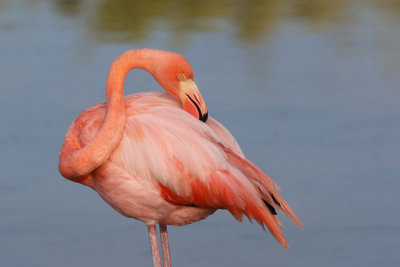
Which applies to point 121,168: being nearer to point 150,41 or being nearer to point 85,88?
point 85,88

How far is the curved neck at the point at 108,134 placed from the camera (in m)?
4.39

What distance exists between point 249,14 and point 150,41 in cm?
223

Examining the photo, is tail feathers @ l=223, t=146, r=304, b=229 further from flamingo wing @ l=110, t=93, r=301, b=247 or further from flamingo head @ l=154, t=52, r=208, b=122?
flamingo head @ l=154, t=52, r=208, b=122

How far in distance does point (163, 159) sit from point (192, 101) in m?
A: 0.38

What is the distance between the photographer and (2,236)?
5469mm

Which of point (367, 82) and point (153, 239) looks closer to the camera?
point (153, 239)

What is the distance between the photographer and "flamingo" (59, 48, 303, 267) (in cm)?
445

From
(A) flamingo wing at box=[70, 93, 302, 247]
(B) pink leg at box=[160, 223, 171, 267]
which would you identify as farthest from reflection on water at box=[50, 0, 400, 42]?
(A) flamingo wing at box=[70, 93, 302, 247]

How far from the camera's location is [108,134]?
4.39m

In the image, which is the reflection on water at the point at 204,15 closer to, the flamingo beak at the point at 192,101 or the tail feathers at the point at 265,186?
the flamingo beak at the point at 192,101

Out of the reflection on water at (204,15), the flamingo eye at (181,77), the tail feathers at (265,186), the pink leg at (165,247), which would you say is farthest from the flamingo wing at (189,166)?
the reflection on water at (204,15)

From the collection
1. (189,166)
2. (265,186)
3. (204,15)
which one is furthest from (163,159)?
(204,15)

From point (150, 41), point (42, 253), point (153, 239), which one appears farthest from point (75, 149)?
point (150, 41)

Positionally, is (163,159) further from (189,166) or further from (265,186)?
(265,186)
